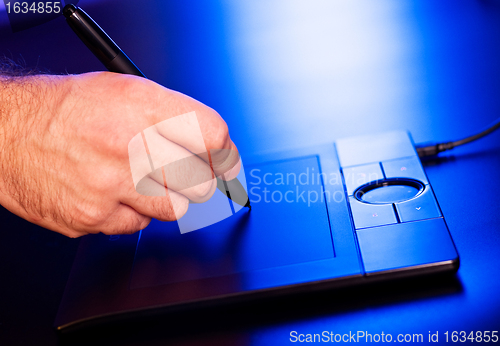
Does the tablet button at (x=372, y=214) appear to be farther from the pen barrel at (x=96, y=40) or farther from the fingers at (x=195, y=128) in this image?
the pen barrel at (x=96, y=40)

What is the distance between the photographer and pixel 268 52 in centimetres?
97

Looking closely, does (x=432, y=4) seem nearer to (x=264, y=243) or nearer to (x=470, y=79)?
(x=470, y=79)

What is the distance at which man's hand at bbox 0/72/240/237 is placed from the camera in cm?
40

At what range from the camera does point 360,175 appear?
49 cm

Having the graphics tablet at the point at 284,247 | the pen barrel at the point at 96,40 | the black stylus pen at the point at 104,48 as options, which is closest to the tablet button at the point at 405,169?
the graphics tablet at the point at 284,247

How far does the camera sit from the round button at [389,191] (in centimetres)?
44

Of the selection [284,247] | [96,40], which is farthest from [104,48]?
[284,247]

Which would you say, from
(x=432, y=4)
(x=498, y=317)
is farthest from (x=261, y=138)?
(x=432, y=4)

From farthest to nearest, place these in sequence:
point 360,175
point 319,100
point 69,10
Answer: point 319,100 → point 360,175 → point 69,10

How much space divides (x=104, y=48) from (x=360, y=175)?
0.30 metres

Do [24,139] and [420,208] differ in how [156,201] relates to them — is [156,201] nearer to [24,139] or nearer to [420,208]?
[24,139]

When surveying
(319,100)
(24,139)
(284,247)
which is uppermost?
(319,100)

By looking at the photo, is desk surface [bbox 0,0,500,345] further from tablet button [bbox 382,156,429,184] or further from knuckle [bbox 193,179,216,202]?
knuckle [bbox 193,179,216,202]

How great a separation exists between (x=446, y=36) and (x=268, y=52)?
1.20 ft
